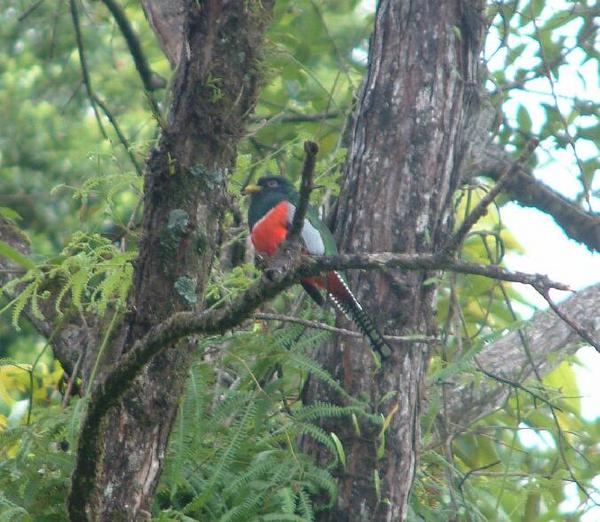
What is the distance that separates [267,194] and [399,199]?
3.13 feet

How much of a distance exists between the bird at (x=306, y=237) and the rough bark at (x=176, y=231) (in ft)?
1.77

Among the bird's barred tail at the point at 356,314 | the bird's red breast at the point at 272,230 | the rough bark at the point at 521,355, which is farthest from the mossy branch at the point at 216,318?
the rough bark at the point at 521,355

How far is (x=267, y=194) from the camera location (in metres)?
4.20

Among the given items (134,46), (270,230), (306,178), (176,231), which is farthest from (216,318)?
(134,46)

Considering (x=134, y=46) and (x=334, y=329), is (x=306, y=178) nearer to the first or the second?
(x=334, y=329)

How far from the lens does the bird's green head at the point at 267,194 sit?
4121 millimetres

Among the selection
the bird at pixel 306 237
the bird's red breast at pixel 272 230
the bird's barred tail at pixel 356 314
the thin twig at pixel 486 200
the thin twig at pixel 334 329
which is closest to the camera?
the thin twig at pixel 486 200

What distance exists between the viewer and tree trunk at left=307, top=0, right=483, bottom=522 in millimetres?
3186

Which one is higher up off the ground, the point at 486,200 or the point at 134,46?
the point at 134,46

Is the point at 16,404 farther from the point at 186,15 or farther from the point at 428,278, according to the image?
the point at 186,15

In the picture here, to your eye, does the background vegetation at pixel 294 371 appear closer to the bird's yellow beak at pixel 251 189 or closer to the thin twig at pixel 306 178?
the bird's yellow beak at pixel 251 189

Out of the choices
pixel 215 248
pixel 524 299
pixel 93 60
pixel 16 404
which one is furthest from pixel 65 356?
pixel 93 60

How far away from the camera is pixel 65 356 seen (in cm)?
373

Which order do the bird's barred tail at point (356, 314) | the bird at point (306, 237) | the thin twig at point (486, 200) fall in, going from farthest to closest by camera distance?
the bird at point (306, 237), the bird's barred tail at point (356, 314), the thin twig at point (486, 200)
